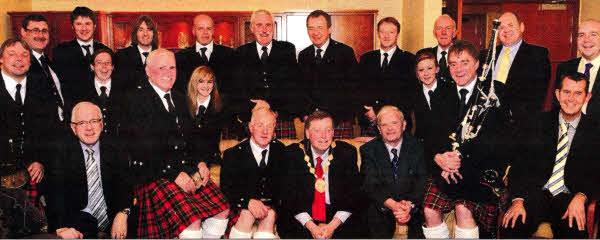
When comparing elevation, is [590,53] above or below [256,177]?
above

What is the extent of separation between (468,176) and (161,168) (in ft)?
5.99

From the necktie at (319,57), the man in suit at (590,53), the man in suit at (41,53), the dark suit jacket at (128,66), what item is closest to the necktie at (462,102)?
the man in suit at (590,53)

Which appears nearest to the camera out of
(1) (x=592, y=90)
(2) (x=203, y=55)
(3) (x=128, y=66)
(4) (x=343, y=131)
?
(1) (x=592, y=90)

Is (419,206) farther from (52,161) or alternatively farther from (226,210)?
(52,161)

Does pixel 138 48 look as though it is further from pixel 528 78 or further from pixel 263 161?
pixel 528 78

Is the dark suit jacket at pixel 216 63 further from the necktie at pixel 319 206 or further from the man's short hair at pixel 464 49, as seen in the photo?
the man's short hair at pixel 464 49

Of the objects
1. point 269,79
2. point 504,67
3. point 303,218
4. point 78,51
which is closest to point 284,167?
point 303,218

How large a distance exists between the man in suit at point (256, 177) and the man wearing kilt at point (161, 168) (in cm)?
11

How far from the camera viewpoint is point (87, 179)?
9.82 ft

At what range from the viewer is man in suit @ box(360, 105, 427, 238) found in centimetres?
311

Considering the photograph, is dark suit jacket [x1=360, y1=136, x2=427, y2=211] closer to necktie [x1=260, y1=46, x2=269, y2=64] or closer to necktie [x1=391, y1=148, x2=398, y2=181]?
necktie [x1=391, y1=148, x2=398, y2=181]

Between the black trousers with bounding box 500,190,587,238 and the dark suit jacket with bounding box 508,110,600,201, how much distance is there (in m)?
0.05

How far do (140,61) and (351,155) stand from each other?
202 cm

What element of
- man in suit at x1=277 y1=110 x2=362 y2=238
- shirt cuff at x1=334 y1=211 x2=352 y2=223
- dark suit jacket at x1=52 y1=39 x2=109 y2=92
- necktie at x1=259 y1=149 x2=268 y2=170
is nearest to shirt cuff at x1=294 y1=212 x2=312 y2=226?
man in suit at x1=277 y1=110 x2=362 y2=238
